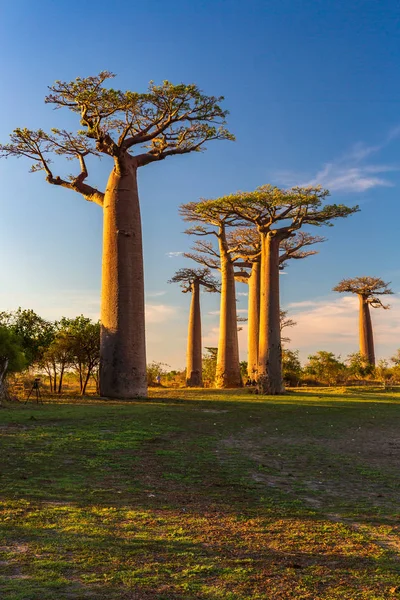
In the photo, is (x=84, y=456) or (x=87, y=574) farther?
(x=84, y=456)

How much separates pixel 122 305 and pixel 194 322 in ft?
45.4

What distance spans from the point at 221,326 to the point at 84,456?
19612 millimetres

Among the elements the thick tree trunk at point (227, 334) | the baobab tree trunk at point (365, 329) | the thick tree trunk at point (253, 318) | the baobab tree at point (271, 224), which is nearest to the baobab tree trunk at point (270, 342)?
the baobab tree at point (271, 224)

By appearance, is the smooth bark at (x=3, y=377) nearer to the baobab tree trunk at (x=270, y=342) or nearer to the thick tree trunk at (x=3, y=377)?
the thick tree trunk at (x=3, y=377)

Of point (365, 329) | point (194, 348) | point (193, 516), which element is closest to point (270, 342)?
point (194, 348)

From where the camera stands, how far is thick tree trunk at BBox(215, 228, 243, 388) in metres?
24.9

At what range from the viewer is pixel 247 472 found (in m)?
5.50

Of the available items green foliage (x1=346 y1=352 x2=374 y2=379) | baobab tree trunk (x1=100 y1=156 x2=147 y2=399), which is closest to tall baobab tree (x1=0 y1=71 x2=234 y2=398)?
baobab tree trunk (x1=100 y1=156 x2=147 y2=399)

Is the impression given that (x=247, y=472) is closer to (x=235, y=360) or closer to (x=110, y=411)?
(x=110, y=411)

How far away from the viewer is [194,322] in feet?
93.9

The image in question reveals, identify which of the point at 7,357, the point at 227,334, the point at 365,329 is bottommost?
the point at 7,357

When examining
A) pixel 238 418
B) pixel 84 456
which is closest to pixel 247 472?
pixel 84 456

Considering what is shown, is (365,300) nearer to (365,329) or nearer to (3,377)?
(365,329)

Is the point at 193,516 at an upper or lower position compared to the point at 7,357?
lower
